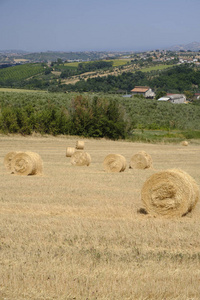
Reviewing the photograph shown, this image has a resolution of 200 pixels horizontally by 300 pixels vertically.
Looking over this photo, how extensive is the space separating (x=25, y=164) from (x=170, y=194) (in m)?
8.40

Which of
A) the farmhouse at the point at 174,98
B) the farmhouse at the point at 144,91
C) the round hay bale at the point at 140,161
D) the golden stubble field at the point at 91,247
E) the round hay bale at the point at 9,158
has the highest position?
the golden stubble field at the point at 91,247

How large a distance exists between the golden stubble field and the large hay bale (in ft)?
0.98

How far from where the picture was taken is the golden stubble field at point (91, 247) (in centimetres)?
599

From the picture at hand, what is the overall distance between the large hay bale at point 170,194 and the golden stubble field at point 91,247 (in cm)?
30

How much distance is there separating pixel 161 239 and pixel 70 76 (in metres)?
117

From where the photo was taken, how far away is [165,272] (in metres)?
6.57

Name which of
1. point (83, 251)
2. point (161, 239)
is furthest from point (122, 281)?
point (161, 239)

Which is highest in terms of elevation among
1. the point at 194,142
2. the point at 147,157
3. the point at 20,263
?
the point at 20,263

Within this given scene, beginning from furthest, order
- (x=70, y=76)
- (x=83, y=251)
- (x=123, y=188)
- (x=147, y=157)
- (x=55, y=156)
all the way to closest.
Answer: (x=70, y=76)
(x=55, y=156)
(x=147, y=157)
(x=123, y=188)
(x=83, y=251)

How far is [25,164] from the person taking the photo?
17.2 m

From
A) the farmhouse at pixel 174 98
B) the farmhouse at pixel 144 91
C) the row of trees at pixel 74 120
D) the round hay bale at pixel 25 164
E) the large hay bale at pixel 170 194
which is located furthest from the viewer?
the farmhouse at pixel 144 91

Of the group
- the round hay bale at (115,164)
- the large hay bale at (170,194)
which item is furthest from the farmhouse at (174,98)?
the large hay bale at (170,194)

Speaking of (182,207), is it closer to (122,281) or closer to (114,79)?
(122,281)

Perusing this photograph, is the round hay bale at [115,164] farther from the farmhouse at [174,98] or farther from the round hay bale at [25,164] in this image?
the farmhouse at [174,98]
